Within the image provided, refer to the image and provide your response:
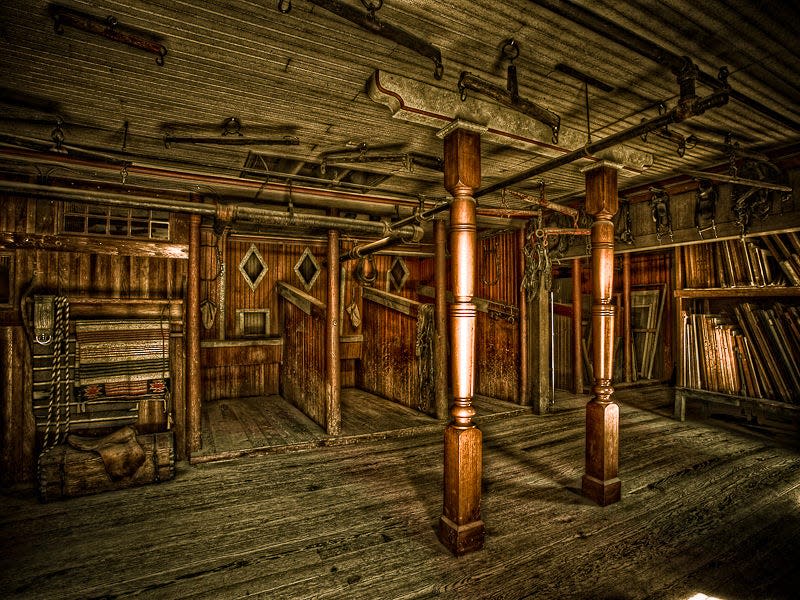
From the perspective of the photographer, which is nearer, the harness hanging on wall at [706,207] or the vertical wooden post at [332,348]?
the harness hanging on wall at [706,207]

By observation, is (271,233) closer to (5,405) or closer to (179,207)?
(179,207)

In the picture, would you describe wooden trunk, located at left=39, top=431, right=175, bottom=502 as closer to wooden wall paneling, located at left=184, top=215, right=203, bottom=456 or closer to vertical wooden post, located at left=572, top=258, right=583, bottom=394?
wooden wall paneling, located at left=184, top=215, right=203, bottom=456

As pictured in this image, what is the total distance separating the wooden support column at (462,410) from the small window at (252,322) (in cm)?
657

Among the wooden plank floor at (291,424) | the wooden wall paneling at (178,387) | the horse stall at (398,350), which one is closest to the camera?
the wooden wall paneling at (178,387)

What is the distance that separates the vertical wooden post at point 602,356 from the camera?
3.75 meters

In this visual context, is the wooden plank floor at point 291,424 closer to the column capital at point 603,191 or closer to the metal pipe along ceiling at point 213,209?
the metal pipe along ceiling at point 213,209

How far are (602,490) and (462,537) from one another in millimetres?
1625

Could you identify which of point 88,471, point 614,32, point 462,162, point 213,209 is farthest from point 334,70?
point 88,471

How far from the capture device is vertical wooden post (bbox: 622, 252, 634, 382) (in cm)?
962

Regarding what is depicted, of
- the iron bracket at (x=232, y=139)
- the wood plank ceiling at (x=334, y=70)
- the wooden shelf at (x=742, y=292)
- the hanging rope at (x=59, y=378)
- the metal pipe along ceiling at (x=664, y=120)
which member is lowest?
the hanging rope at (x=59, y=378)

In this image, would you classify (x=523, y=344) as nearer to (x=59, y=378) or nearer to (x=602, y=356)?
(x=602, y=356)

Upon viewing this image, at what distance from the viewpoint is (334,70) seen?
10.5 feet

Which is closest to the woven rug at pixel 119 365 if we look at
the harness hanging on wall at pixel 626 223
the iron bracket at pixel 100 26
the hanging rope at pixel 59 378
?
the hanging rope at pixel 59 378

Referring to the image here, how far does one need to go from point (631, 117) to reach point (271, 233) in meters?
6.73
